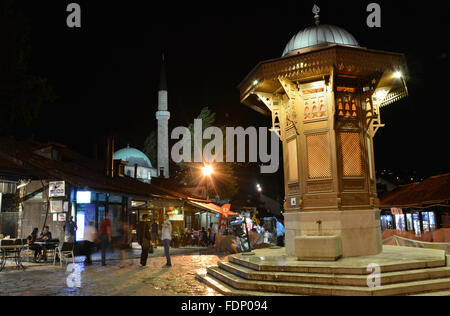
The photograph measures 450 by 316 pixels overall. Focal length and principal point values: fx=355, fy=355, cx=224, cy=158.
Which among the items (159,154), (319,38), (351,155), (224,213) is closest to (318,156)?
(351,155)

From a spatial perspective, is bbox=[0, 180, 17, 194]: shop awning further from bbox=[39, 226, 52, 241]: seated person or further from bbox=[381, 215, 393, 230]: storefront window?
bbox=[381, 215, 393, 230]: storefront window

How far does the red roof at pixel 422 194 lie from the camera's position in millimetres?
14794

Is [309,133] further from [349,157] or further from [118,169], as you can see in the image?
[118,169]

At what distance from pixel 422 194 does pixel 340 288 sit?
11.8 metres

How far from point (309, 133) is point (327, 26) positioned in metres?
3.46

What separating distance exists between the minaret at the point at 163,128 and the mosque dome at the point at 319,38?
122 ft

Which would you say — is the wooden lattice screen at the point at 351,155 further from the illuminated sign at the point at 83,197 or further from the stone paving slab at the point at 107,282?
the illuminated sign at the point at 83,197

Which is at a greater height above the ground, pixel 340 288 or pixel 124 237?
pixel 340 288

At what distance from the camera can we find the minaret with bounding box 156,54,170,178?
157 feet

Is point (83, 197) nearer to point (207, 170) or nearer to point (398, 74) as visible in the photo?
point (398, 74)

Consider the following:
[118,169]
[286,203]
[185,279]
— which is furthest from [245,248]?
[118,169]

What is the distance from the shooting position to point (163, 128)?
162 feet

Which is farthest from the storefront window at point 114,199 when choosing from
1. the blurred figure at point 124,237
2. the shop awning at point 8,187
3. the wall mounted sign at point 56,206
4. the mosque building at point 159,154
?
the mosque building at point 159,154
